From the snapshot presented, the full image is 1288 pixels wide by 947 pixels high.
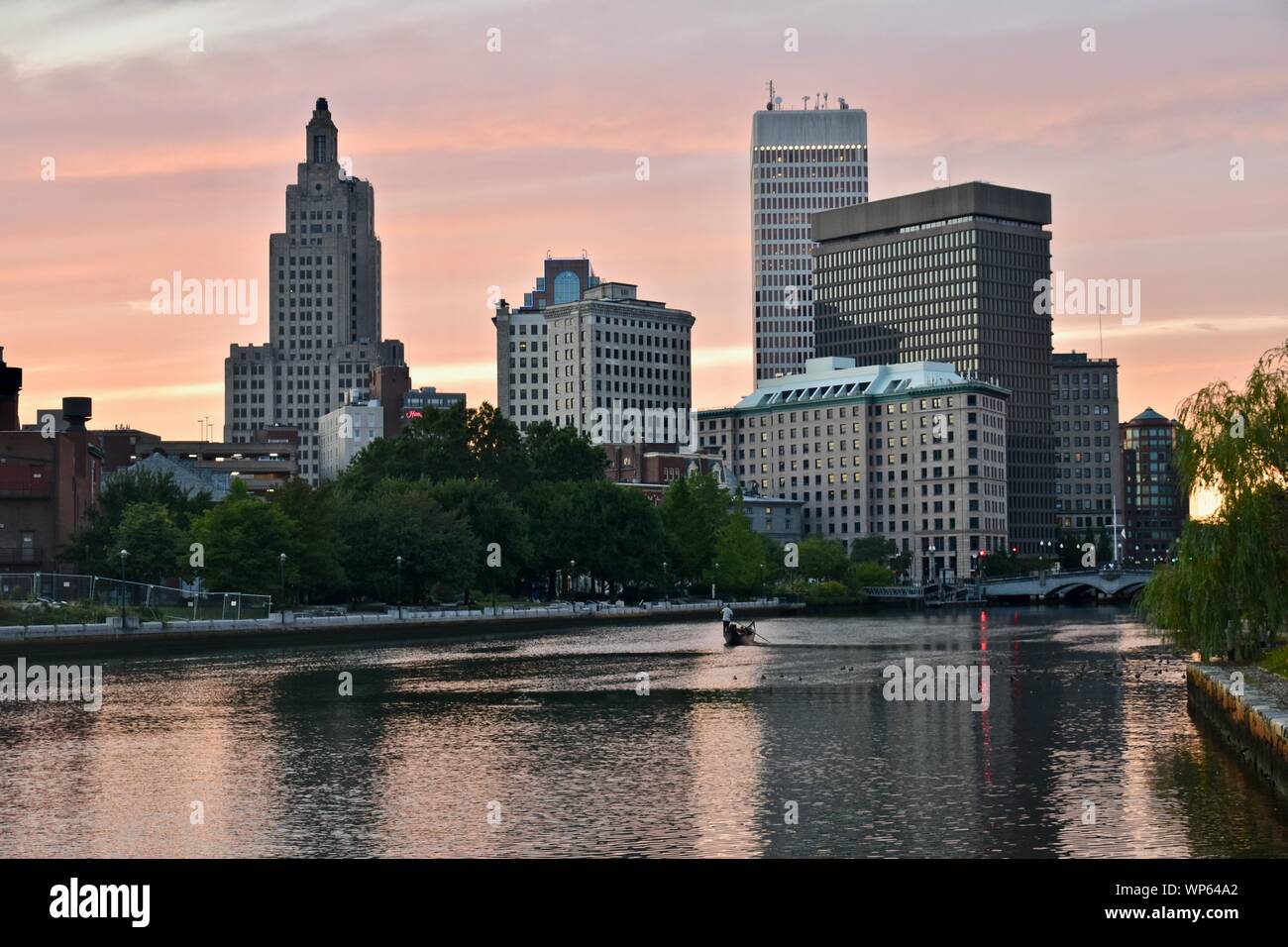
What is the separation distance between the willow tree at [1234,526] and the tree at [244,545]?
298 ft

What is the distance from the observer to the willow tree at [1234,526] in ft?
192

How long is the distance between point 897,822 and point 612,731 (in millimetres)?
19984

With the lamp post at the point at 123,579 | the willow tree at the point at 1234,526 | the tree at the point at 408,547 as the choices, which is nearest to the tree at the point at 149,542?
the lamp post at the point at 123,579

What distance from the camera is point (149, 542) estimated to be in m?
132

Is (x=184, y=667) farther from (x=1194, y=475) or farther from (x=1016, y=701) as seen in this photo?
(x=1194, y=475)

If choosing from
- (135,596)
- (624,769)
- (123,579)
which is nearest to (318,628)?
(135,596)

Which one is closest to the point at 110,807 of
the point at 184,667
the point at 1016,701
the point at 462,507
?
the point at 1016,701

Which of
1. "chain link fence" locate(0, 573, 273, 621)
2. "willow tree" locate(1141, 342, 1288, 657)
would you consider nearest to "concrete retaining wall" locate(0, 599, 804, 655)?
"chain link fence" locate(0, 573, 273, 621)

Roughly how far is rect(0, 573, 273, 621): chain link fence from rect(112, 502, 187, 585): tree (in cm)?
384

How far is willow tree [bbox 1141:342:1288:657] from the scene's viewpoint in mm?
58500

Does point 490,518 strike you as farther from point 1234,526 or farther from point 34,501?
point 1234,526

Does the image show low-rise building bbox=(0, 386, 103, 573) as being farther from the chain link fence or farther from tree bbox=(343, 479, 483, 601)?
tree bbox=(343, 479, 483, 601)

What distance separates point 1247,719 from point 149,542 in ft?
338
